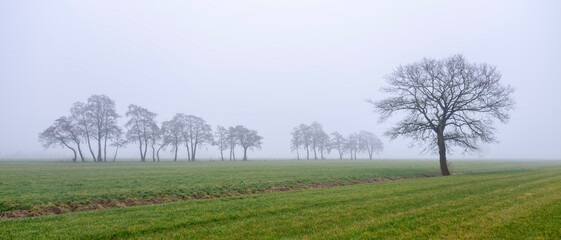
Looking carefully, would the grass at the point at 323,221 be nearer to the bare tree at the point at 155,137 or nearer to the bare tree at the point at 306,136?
the bare tree at the point at 155,137

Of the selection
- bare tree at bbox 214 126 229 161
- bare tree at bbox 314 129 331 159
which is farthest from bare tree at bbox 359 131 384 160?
bare tree at bbox 214 126 229 161

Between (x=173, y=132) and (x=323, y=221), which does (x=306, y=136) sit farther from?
(x=323, y=221)

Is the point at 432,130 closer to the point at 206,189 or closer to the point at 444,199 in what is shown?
the point at 444,199

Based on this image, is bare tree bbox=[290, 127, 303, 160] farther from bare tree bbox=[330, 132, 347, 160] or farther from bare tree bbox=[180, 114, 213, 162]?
bare tree bbox=[180, 114, 213, 162]

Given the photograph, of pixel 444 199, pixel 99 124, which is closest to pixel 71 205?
pixel 444 199

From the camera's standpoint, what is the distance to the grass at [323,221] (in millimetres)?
7824

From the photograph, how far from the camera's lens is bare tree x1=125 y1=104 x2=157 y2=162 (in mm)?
68062

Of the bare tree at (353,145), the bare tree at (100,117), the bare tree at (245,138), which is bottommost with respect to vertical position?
the bare tree at (353,145)

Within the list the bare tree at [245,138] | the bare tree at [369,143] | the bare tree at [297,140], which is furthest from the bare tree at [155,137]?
the bare tree at [369,143]

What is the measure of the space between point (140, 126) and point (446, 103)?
209 ft

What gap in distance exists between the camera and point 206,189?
18.5 m

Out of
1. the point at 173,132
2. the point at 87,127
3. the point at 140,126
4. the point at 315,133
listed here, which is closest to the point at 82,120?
the point at 87,127

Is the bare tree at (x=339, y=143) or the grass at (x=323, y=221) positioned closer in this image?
the grass at (x=323, y=221)

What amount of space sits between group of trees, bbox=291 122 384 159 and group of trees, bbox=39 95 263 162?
1343 inches
